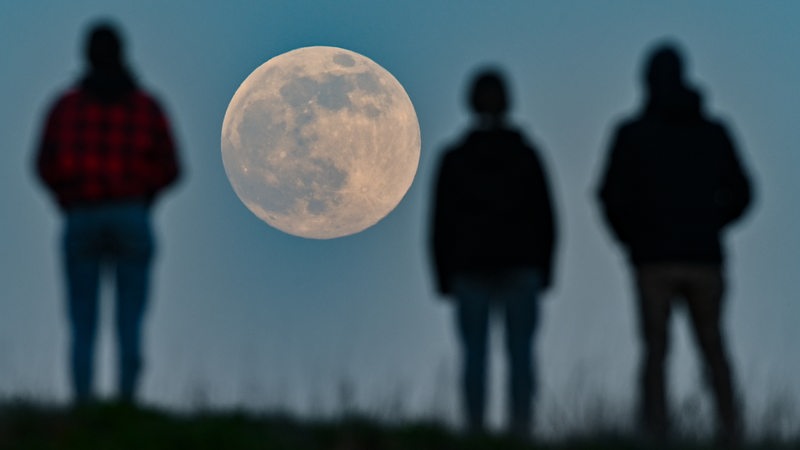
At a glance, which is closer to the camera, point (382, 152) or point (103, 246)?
point (103, 246)

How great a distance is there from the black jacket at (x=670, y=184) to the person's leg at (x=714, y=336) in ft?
0.41

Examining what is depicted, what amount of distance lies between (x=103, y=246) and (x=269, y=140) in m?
8.79

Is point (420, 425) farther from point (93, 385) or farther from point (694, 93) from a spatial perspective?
point (694, 93)

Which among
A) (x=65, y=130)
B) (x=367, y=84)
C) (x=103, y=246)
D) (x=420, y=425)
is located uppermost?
(x=367, y=84)

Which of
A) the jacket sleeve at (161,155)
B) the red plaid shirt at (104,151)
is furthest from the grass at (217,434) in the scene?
the jacket sleeve at (161,155)

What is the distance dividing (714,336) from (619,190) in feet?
3.55

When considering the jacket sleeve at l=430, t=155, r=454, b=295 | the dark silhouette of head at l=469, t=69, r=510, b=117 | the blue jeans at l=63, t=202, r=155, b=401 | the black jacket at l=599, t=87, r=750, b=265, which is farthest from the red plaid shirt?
the black jacket at l=599, t=87, r=750, b=265

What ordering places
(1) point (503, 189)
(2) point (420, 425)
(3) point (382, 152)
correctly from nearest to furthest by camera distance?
(2) point (420, 425)
(1) point (503, 189)
(3) point (382, 152)

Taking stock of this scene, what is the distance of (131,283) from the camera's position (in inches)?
314

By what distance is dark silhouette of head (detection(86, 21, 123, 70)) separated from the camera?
320 inches

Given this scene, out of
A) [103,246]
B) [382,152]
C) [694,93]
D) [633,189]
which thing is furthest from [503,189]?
[382,152]

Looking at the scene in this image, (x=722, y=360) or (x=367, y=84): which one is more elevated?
(x=367, y=84)

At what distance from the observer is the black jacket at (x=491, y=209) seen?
25.7 ft

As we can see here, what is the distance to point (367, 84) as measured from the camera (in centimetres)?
1716
